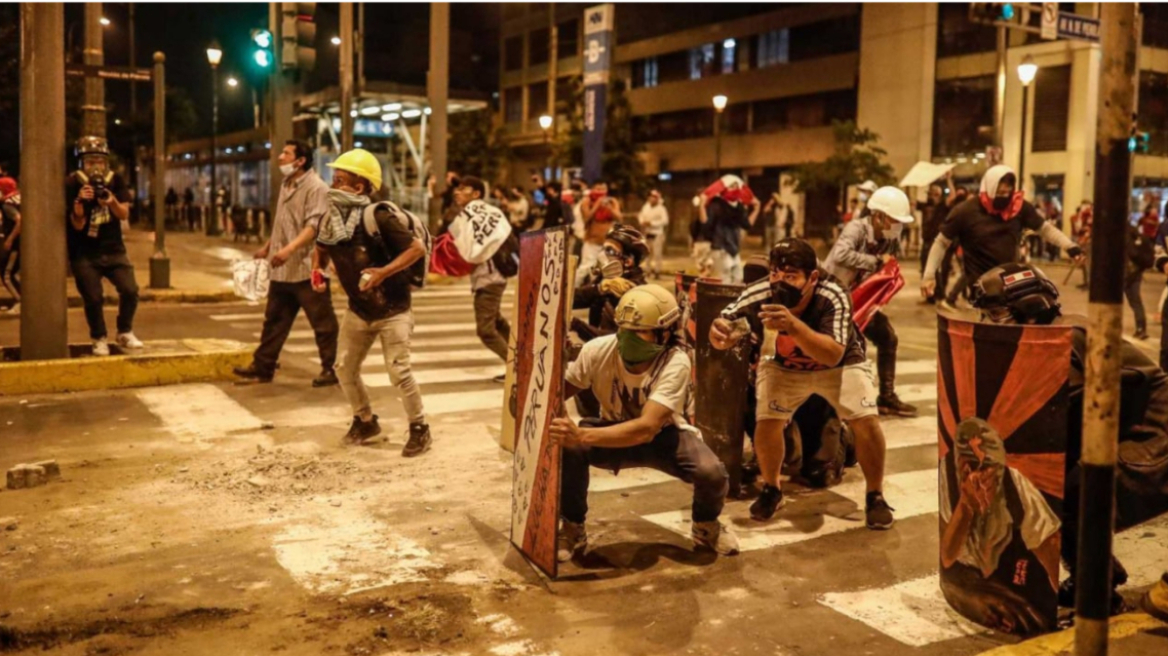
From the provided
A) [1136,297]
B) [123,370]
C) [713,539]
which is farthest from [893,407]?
[1136,297]

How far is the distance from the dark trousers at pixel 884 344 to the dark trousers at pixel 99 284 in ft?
21.0

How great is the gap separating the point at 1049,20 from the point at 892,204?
33.1 feet

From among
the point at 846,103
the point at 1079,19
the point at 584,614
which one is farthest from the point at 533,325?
the point at 846,103

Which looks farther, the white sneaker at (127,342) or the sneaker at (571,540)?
the white sneaker at (127,342)

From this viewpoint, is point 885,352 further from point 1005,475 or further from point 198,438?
point 198,438

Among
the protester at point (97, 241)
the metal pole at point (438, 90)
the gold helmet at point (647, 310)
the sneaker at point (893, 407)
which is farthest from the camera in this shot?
the metal pole at point (438, 90)

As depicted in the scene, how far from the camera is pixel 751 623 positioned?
445 cm

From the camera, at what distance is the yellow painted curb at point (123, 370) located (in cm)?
898

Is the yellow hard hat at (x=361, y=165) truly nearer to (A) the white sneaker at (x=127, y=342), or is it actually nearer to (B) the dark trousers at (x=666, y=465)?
(B) the dark trousers at (x=666, y=465)

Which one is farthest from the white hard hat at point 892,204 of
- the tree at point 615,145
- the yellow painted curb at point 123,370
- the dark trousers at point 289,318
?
the tree at point 615,145

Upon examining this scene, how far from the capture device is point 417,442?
716cm

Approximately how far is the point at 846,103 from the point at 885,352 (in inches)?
1743

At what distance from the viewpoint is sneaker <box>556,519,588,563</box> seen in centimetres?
518

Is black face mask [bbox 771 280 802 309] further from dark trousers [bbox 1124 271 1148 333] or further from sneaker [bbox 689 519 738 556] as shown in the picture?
dark trousers [bbox 1124 271 1148 333]
